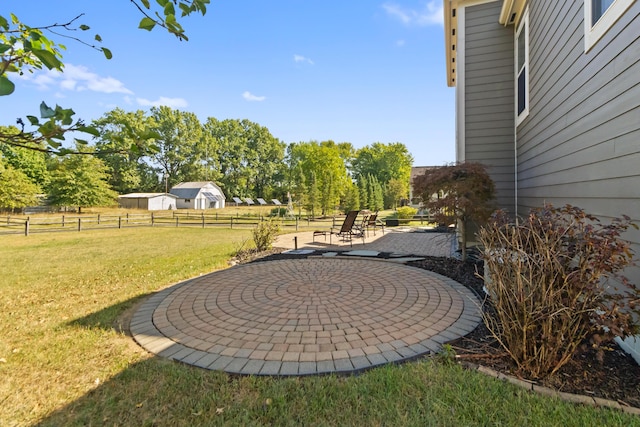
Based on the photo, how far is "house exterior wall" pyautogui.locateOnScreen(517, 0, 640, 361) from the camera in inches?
90.8

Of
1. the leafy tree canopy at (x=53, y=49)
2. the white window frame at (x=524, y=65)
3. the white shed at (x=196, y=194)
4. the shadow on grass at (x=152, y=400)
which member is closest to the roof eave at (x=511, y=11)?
the white window frame at (x=524, y=65)

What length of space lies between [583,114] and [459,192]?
93.0 inches

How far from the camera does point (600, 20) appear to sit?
8.84ft

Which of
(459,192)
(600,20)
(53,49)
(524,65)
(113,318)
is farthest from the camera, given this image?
(524,65)

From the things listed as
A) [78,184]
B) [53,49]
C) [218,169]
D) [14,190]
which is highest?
[218,169]

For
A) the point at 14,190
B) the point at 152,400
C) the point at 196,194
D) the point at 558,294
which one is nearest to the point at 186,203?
the point at 196,194

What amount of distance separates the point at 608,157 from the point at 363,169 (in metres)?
51.7

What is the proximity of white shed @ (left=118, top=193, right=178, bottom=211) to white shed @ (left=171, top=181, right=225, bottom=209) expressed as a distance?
208cm

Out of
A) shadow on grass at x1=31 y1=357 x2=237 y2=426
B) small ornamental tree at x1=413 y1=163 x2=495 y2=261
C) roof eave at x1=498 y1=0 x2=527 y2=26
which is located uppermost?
roof eave at x1=498 y1=0 x2=527 y2=26

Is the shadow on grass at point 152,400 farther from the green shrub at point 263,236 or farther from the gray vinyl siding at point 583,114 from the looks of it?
the green shrub at point 263,236

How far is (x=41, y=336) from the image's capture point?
2.88 meters

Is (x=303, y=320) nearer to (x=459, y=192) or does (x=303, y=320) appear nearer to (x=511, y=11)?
(x=459, y=192)

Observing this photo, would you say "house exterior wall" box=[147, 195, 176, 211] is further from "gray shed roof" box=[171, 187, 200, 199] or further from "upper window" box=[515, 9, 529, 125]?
"upper window" box=[515, 9, 529, 125]

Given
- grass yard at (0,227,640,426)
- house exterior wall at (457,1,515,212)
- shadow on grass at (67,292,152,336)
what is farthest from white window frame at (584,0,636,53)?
shadow on grass at (67,292,152,336)
